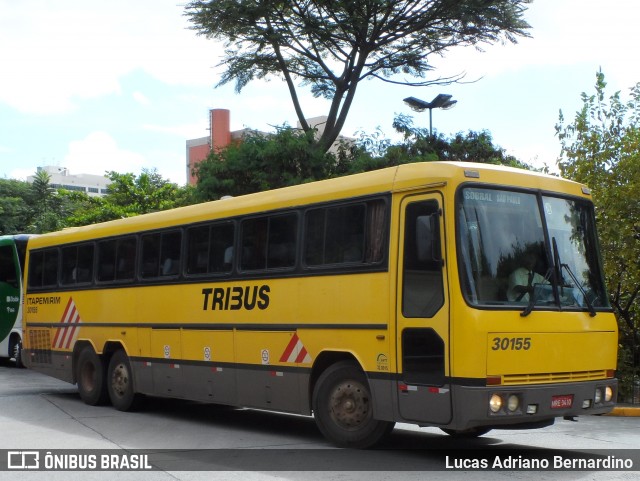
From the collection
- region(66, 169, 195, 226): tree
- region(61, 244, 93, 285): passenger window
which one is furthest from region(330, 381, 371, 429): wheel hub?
region(66, 169, 195, 226): tree

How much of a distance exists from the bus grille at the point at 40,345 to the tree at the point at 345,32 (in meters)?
13.8

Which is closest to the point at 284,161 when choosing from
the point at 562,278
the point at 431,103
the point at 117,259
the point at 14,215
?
the point at 431,103

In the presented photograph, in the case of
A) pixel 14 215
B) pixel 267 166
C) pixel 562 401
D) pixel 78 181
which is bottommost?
pixel 562 401

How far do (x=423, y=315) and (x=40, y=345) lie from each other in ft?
34.8

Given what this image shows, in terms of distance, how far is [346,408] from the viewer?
34.3 ft

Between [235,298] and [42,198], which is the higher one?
[42,198]

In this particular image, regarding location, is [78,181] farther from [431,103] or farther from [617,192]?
[617,192]

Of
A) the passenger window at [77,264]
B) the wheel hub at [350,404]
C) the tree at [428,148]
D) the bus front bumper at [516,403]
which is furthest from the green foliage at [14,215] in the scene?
the bus front bumper at [516,403]

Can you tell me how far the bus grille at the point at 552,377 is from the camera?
30.0 feet

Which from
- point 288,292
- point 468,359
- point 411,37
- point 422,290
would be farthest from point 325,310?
point 411,37

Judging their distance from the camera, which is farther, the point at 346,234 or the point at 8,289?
the point at 8,289

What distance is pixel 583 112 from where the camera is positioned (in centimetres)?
1719

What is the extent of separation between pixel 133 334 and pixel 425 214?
267 inches

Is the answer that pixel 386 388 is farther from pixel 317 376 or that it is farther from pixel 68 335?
pixel 68 335
